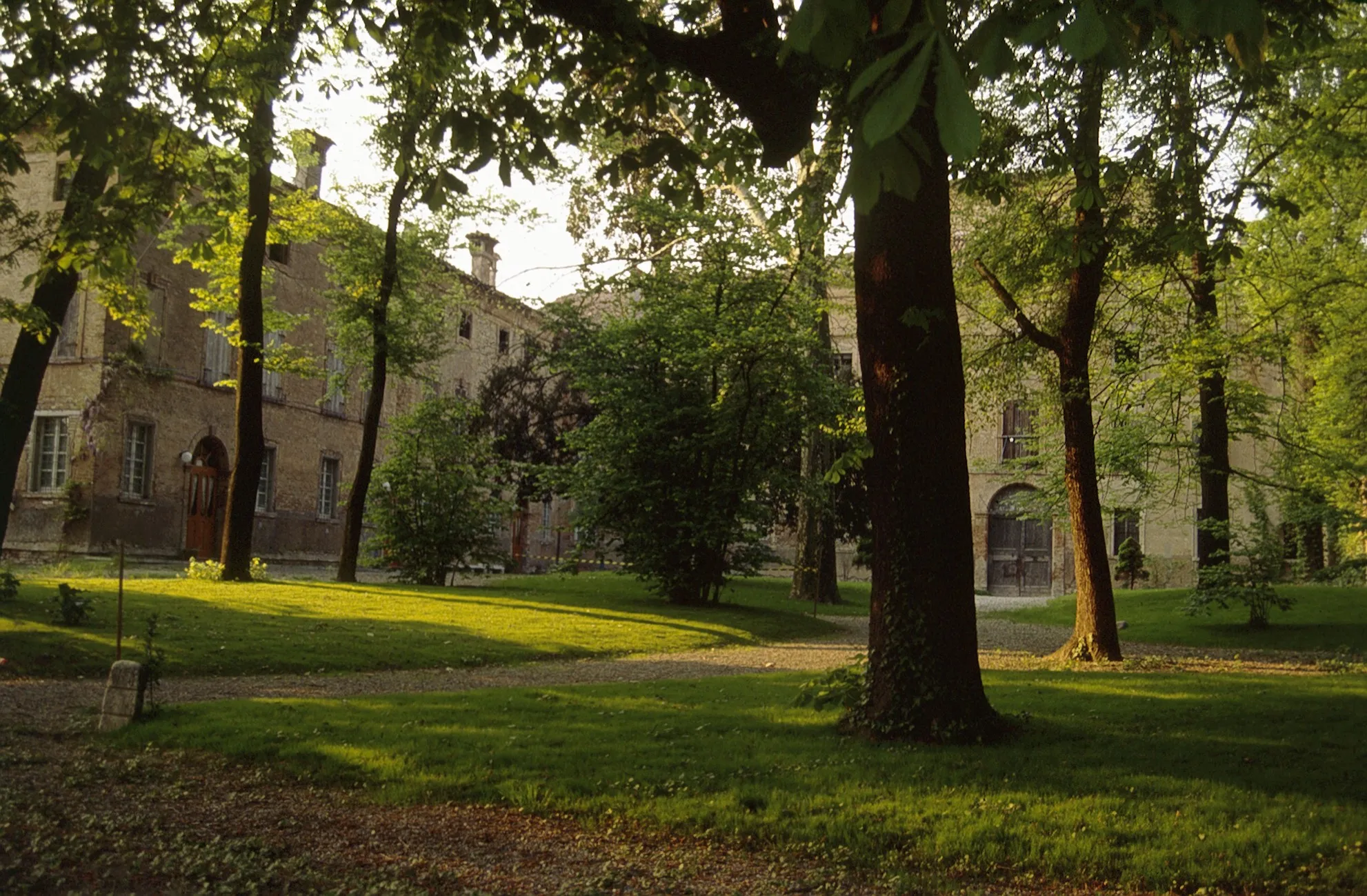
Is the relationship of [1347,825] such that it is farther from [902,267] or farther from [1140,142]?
[1140,142]

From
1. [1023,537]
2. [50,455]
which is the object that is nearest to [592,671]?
[50,455]

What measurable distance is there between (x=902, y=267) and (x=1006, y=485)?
34.3 metres

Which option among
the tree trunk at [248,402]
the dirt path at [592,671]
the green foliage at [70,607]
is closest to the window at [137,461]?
the tree trunk at [248,402]

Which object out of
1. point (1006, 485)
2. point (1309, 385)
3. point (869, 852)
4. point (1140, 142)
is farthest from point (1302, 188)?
point (1006, 485)

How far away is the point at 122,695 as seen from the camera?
7852 millimetres

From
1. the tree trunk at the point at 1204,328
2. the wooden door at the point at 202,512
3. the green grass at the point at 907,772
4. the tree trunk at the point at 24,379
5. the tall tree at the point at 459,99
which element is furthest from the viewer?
the wooden door at the point at 202,512

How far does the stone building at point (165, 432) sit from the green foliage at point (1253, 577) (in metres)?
16.3

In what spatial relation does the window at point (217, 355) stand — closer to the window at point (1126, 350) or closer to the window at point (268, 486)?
the window at point (268, 486)

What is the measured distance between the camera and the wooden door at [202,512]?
2933cm

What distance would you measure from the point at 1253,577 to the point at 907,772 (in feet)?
44.8

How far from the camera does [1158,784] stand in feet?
20.5

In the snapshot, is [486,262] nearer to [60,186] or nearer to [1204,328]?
[60,186]

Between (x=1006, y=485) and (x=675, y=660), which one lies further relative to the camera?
(x=1006, y=485)

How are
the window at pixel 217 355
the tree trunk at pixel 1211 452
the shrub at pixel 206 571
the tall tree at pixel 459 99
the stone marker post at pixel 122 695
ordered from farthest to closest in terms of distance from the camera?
the window at pixel 217 355
the shrub at pixel 206 571
the tree trunk at pixel 1211 452
the stone marker post at pixel 122 695
the tall tree at pixel 459 99
